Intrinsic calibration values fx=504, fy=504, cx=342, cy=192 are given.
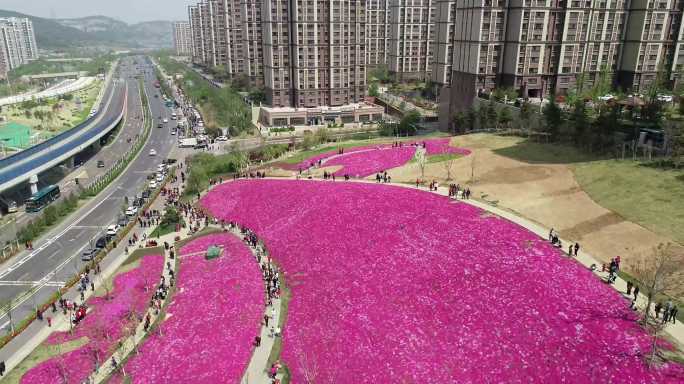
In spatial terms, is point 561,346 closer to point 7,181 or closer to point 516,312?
point 516,312

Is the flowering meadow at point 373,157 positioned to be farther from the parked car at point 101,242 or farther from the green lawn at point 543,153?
the parked car at point 101,242

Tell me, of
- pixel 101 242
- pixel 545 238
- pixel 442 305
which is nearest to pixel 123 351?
pixel 442 305

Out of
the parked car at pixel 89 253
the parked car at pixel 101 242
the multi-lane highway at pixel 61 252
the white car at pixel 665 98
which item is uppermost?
the white car at pixel 665 98

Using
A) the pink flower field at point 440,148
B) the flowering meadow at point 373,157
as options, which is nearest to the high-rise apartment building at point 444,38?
the pink flower field at point 440,148

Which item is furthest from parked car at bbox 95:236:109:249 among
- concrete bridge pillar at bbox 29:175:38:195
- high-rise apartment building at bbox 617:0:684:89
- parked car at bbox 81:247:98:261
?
high-rise apartment building at bbox 617:0:684:89

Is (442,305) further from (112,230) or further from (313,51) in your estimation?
(313,51)

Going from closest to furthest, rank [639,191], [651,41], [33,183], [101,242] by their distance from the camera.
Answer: [639,191] → [101,242] → [33,183] → [651,41]

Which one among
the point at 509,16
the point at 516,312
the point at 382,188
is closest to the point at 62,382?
the point at 516,312
